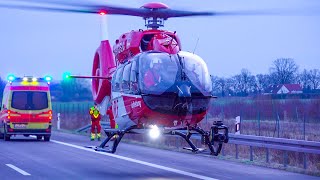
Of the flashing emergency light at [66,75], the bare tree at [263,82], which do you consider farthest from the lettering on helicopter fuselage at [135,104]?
the bare tree at [263,82]

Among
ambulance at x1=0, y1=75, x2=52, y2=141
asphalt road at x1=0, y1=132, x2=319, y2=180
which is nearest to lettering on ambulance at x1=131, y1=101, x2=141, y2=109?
asphalt road at x1=0, y1=132, x2=319, y2=180

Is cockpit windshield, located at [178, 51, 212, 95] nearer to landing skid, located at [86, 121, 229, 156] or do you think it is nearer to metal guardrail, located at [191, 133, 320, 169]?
landing skid, located at [86, 121, 229, 156]

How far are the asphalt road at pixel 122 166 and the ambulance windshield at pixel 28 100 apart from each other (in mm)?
5667

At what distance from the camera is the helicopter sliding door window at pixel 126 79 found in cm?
1488

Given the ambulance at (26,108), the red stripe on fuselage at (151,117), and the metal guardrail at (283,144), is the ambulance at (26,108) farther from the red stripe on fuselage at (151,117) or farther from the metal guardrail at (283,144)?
the red stripe on fuselage at (151,117)

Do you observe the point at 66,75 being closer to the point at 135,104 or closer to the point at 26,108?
the point at 135,104

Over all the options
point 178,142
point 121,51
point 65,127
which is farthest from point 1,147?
point 65,127

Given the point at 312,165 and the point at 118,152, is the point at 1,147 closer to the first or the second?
the point at 118,152

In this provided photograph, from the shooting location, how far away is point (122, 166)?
17.4 m

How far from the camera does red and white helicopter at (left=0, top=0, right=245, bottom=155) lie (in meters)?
13.9

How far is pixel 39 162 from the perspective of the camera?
60.1 ft

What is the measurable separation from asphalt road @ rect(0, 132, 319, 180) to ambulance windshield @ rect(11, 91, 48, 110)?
567 centimetres

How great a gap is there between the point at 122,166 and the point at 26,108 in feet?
40.3

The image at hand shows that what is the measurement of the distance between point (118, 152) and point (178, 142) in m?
2.69
